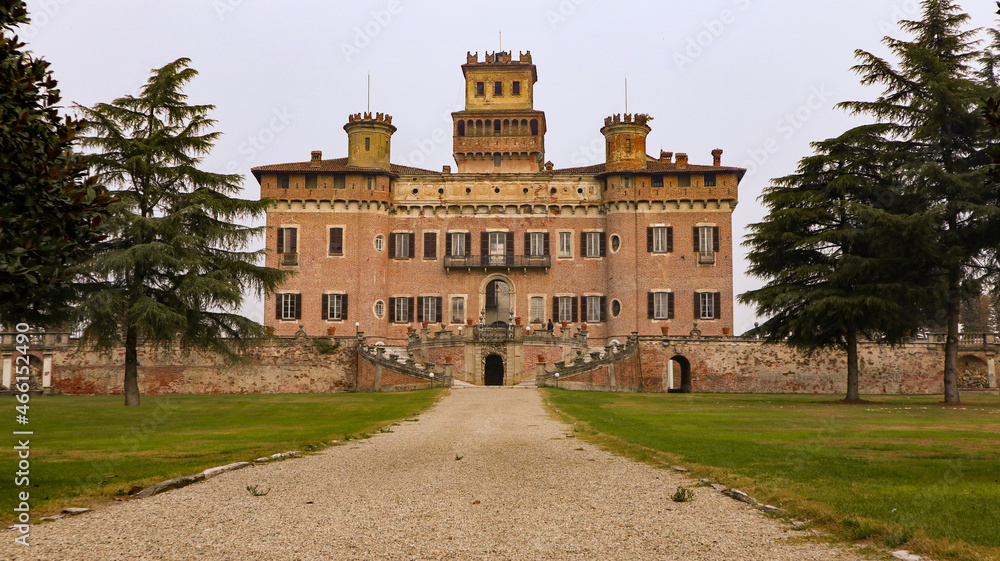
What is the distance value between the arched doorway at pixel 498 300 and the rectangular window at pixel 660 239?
8.94 meters

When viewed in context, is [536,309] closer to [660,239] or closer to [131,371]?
[660,239]

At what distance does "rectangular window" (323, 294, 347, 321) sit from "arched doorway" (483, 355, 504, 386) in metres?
10.0

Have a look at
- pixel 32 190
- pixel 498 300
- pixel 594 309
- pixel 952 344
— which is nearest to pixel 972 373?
pixel 594 309

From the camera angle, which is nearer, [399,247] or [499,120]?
[399,247]

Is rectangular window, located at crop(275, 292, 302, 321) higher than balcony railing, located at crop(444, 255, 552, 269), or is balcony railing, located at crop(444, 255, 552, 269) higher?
balcony railing, located at crop(444, 255, 552, 269)

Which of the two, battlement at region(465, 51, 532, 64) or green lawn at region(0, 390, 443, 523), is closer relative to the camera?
green lawn at region(0, 390, 443, 523)

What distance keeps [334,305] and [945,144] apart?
33.9 meters

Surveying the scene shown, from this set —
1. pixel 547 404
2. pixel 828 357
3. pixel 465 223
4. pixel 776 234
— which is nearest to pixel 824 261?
pixel 776 234

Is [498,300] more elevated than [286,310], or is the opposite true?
[498,300]

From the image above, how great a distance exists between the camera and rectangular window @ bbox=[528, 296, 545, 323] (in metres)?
55.3

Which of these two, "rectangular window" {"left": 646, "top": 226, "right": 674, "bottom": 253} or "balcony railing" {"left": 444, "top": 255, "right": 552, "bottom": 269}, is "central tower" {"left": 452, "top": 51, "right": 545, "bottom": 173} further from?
"rectangular window" {"left": 646, "top": 226, "right": 674, "bottom": 253}

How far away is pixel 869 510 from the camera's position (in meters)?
8.99

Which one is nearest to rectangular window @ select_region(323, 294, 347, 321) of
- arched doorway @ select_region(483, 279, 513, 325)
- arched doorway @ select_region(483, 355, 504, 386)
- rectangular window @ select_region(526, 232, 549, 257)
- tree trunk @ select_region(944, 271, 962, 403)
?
arched doorway @ select_region(483, 279, 513, 325)

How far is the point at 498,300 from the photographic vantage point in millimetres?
55656
